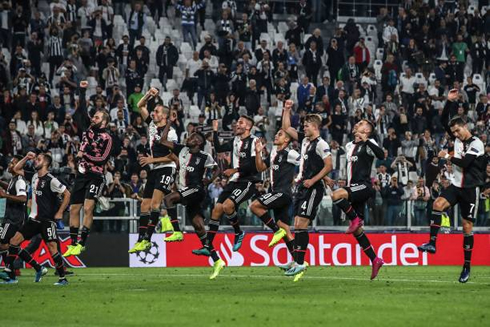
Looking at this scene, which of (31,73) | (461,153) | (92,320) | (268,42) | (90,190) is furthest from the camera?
(268,42)

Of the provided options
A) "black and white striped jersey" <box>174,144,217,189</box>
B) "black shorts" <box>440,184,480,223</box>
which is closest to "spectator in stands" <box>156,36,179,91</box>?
"black and white striped jersey" <box>174,144,217,189</box>

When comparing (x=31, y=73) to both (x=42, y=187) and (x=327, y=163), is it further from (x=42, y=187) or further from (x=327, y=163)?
(x=327, y=163)

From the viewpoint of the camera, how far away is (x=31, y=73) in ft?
118

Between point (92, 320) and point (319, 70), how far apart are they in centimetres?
2724

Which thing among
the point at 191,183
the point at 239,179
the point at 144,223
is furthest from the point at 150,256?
the point at 239,179

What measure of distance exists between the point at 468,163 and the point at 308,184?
9.58 ft

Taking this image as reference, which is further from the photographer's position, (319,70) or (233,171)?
(319,70)

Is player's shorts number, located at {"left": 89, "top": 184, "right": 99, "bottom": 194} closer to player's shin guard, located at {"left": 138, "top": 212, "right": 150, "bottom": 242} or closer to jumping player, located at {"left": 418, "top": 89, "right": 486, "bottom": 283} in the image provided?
player's shin guard, located at {"left": 138, "top": 212, "right": 150, "bottom": 242}

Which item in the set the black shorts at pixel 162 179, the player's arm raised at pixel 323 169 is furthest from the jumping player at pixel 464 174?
the black shorts at pixel 162 179

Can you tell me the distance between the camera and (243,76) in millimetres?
37594

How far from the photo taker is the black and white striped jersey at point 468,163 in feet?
65.4

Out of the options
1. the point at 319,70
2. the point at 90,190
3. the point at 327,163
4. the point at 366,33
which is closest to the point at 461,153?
the point at 327,163

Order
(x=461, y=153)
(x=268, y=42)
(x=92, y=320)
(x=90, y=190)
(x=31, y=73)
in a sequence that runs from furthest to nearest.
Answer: (x=268, y=42) < (x=31, y=73) < (x=90, y=190) < (x=461, y=153) < (x=92, y=320)

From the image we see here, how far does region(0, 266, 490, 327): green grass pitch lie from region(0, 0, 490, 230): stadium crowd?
31.2 ft
